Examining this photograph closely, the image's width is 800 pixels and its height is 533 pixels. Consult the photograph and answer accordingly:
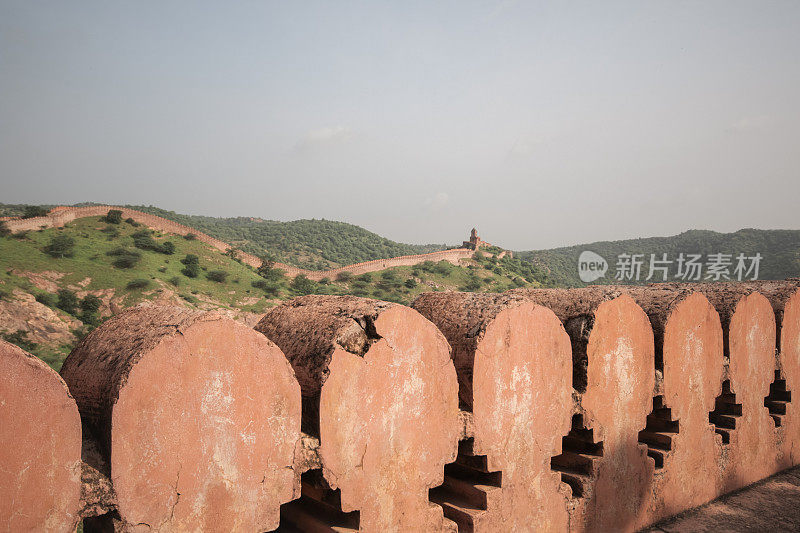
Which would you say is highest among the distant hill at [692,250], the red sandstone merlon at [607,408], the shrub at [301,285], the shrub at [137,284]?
the distant hill at [692,250]

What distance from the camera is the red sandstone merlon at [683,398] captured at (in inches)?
153

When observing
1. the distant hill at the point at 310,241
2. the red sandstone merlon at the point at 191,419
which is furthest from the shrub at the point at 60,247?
the red sandstone merlon at the point at 191,419

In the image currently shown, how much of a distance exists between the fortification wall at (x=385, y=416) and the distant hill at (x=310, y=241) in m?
61.6

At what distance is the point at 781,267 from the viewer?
47062 mm

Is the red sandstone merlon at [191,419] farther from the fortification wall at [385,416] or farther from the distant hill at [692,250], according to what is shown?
the distant hill at [692,250]

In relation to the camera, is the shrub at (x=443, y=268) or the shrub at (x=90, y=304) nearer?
the shrub at (x=90, y=304)

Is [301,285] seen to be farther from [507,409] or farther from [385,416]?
[385,416]

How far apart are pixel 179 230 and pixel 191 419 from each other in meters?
50.1

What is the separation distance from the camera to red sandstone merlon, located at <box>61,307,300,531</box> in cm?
185

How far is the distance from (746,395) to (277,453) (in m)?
4.25

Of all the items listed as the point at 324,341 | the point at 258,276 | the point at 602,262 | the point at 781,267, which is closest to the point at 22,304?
the point at 258,276

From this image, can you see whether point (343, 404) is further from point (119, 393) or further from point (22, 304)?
point (22, 304)

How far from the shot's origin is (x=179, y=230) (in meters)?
48.4

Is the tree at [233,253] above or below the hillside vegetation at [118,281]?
above
